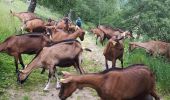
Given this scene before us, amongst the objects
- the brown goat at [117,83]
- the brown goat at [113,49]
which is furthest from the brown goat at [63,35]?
the brown goat at [117,83]

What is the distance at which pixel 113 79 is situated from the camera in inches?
336

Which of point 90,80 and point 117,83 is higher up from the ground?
point 90,80

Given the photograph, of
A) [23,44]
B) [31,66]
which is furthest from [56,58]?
[23,44]

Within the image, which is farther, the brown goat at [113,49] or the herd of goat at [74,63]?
the brown goat at [113,49]

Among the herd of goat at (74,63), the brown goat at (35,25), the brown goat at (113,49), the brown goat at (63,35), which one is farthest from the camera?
the brown goat at (35,25)

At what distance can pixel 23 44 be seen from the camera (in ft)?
42.2

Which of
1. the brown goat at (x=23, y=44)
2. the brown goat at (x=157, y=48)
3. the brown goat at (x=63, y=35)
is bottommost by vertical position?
the brown goat at (x=157, y=48)

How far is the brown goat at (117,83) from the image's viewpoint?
816 cm

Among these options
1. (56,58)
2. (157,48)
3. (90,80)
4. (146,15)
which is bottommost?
(157,48)

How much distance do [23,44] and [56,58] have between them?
167cm

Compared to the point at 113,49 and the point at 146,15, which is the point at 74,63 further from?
the point at 146,15

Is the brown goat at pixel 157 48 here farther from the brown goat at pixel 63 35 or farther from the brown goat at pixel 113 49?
the brown goat at pixel 63 35

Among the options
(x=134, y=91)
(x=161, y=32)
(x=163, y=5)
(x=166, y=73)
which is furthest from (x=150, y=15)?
(x=134, y=91)

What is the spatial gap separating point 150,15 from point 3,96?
1305 cm
